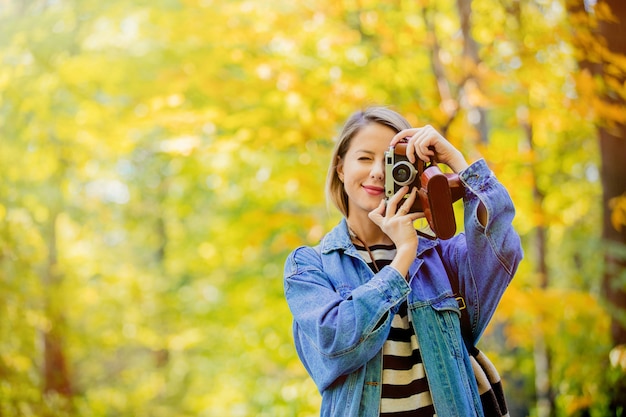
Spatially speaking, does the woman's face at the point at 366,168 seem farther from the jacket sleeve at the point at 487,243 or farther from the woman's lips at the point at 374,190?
the jacket sleeve at the point at 487,243

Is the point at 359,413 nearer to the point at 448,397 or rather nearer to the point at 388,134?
the point at 448,397

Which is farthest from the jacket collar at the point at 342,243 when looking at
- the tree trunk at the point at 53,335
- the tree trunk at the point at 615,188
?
the tree trunk at the point at 53,335

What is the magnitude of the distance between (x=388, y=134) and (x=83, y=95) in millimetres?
3831

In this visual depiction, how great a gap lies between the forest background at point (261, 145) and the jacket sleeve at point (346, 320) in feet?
7.45


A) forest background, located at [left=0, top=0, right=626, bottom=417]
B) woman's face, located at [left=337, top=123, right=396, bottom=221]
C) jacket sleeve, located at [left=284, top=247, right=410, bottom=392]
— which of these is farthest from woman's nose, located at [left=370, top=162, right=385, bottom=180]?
forest background, located at [left=0, top=0, right=626, bottom=417]

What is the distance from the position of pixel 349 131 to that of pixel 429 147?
261 millimetres

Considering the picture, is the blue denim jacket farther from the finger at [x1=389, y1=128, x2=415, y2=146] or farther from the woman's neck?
the finger at [x1=389, y1=128, x2=415, y2=146]

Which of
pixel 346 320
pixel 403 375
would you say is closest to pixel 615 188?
pixel 403 375

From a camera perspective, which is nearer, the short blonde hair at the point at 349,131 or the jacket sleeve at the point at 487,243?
the jacket sleeve at the point at 487,243

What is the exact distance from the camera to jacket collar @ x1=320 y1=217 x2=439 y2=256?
1622 mm

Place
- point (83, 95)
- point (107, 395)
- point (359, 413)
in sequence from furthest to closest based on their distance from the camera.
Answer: point (107, 395) → point (83, 95) → point (359, 413)

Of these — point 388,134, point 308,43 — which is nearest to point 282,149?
point 308,43

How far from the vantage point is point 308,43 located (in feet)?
13.3

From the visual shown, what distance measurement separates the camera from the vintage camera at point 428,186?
4.82 feet
